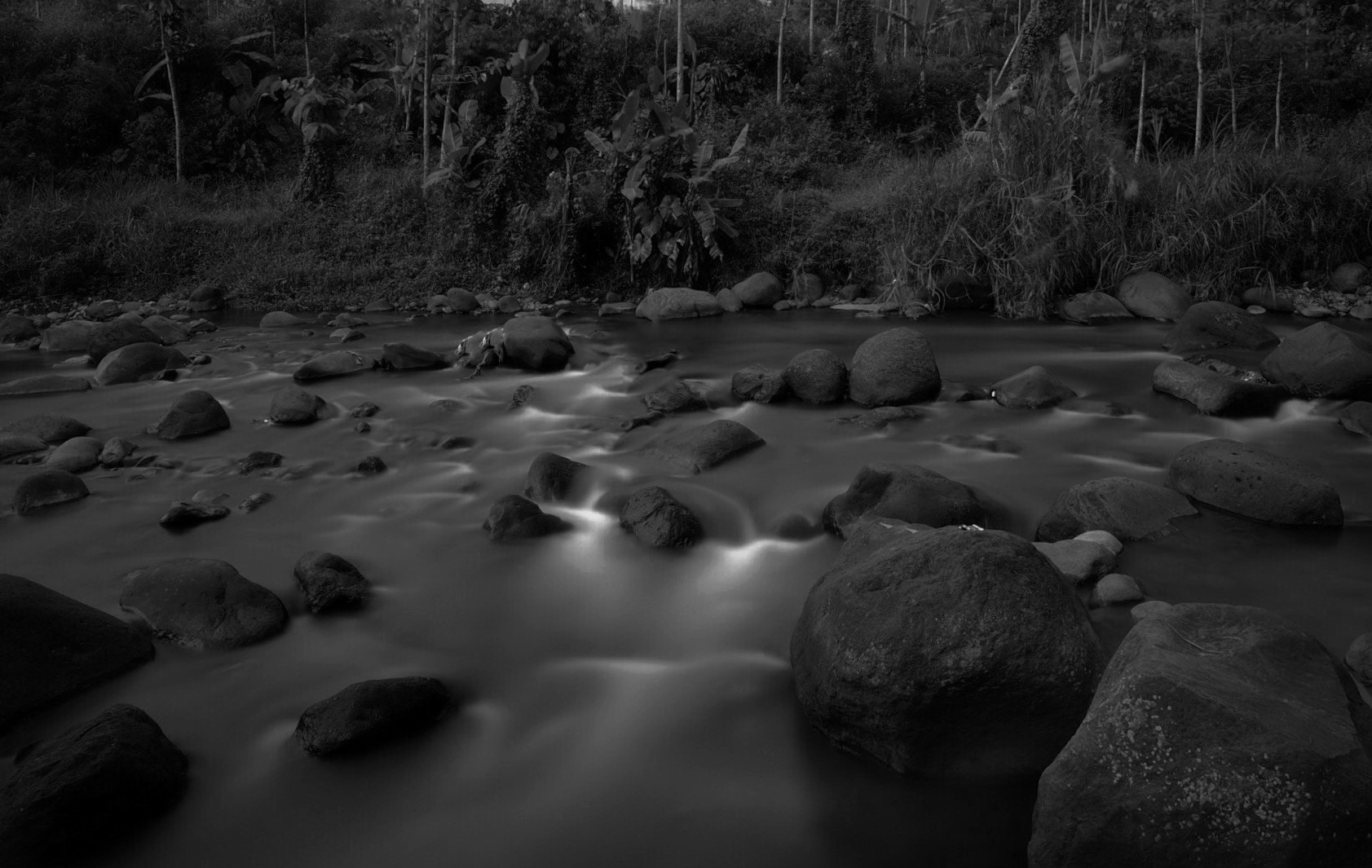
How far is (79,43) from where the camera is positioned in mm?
21609

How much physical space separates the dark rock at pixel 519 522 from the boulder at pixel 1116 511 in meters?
2.90

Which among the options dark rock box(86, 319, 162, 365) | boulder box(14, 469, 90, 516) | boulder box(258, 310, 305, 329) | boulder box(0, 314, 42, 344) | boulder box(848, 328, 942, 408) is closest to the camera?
boulder box(14, 469, 90, 516)

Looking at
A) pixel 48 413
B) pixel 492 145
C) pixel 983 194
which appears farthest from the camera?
pixel 492 145

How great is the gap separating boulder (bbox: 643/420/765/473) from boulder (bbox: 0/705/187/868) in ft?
13.2

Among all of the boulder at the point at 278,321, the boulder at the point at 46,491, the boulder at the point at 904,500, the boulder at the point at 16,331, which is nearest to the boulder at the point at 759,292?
the boulder at the point at 278,321

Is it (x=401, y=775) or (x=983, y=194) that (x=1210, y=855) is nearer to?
(x=401, y=775)

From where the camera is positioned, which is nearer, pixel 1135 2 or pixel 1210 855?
pixel 1210 855

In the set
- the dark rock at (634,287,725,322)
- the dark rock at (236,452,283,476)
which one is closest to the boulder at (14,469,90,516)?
the dark rock at (236,452,283,476)

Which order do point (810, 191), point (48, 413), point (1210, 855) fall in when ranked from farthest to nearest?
point (810, 191) < point (48, 413) < point (1210, 855)

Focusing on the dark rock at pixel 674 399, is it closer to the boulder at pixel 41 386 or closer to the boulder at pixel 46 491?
the boulder at pixel 46 491

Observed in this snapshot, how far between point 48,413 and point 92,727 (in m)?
5.97

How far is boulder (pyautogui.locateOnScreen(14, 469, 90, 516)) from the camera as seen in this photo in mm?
6250

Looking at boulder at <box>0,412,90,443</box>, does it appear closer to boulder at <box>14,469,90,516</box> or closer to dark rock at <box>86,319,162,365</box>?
boulder at <box>14,469,90,516</box>

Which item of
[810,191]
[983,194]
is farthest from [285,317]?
[983,194]
